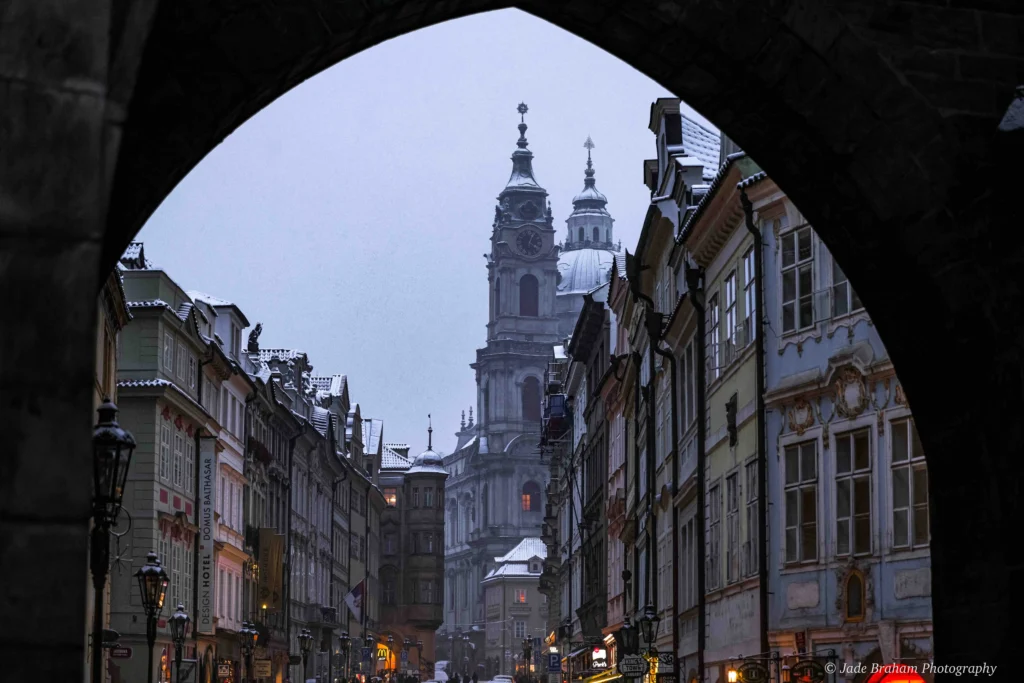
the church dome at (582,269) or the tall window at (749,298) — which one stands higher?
the church dome at (582,269)

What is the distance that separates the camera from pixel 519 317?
17575 centimetres

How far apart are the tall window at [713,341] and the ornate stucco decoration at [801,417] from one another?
5.62 m

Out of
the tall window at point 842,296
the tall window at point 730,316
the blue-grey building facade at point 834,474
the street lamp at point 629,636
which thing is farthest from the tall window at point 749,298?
the street lamp at point 629,636

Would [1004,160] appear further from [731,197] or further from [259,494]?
[259,494]

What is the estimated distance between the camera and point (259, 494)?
203ft

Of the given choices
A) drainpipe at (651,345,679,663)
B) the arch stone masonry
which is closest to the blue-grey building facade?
drainpipe at (651,345,679,663)

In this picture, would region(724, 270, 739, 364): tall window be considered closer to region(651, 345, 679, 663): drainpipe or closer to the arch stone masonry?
region(651, 345, 679, 663): drainpipe

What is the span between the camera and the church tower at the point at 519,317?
175000 millimetres

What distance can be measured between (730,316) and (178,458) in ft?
74.9

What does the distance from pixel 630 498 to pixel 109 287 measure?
58.9 feet

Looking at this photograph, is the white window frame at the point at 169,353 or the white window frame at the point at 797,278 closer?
the white window frame at the point at 797,278

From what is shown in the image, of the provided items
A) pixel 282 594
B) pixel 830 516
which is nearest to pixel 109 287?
pixel 830 516

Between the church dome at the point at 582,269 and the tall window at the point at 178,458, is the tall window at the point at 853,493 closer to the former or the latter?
the tall window at the point at 178,458

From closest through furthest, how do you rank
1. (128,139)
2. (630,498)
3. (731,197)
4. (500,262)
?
(128,139), (731,197), (630,498), (500,262)
